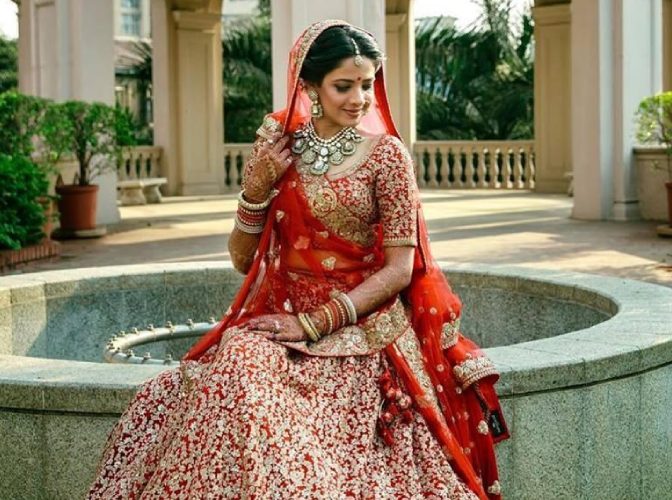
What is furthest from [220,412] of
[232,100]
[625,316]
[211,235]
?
[232,100]

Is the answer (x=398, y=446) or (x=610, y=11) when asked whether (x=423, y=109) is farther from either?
(x=398, y=446)

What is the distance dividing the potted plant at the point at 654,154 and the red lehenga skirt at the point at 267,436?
36.7ft

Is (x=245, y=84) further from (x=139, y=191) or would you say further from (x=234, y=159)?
A: (x=139, y=191)

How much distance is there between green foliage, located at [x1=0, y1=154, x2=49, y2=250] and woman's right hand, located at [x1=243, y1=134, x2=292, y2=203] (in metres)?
8.11

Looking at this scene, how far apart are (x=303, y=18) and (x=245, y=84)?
12043 millimetres

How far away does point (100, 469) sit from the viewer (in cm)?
330

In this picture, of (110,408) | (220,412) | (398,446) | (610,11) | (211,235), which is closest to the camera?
(220,412)

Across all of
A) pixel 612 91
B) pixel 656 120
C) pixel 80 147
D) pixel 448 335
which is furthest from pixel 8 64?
pixel 448 335

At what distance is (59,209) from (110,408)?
1086cm

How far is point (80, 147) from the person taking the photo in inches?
557

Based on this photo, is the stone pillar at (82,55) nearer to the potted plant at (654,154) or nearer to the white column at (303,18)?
the white column at (303,18)

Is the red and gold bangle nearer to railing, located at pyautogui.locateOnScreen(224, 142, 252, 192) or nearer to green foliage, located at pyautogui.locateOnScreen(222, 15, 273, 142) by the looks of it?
railing, located at pyautogui.locateOnScreen(224, 142, 252, 192)

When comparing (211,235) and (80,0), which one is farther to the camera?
(80,0)

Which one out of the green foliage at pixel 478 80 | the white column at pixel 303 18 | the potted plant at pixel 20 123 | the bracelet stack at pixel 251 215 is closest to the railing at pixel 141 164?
the potted plant at pixel 20 123
